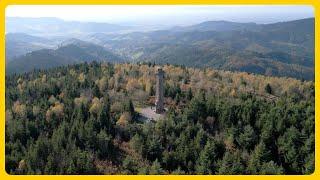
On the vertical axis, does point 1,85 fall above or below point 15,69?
above

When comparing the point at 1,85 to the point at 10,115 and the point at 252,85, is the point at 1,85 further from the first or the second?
the point at 252,85

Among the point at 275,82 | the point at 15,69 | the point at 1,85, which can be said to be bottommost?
the point at 15,69

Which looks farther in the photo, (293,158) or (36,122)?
(36,122)

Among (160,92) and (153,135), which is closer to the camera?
(153,135)

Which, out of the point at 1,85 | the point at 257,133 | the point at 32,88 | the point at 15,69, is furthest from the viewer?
the point at 15,69

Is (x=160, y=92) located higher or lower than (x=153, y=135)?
higher

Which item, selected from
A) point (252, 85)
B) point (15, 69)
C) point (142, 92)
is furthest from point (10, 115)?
point (15, 69)

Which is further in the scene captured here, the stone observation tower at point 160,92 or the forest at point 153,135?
the stone observation tower at point 160,92

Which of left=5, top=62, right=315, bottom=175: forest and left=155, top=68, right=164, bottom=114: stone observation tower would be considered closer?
left=5, top=62, right=315, bottom=175: forest
